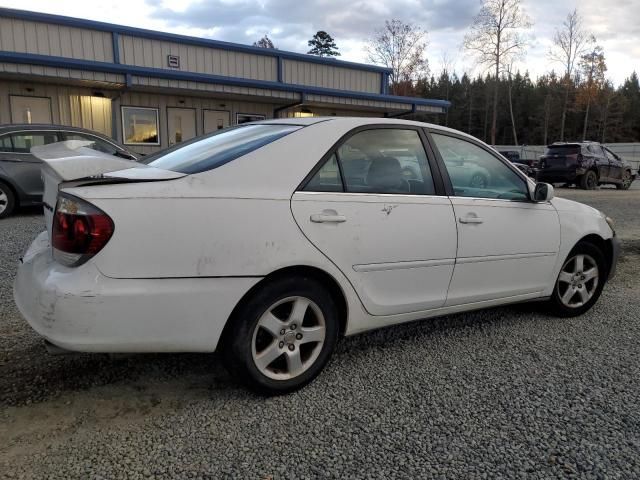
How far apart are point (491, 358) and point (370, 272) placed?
1.11 meters

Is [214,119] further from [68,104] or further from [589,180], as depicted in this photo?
[589,180]

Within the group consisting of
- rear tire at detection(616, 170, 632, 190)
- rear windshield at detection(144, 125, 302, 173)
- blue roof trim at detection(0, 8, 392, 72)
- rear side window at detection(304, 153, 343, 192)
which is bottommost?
rear tire at detection(616, 170, 632, 190)

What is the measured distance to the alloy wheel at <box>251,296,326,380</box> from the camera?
262 cm

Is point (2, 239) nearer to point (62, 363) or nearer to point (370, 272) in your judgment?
point (62, 363)

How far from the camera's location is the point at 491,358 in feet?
10.8

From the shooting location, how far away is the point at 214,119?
16672mm

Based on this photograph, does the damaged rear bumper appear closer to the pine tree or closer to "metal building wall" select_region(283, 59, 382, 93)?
"metal building wall" select_region(283, 59, 382, 93)

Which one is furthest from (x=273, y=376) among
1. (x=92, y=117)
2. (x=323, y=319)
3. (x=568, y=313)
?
(x=92, y=117)

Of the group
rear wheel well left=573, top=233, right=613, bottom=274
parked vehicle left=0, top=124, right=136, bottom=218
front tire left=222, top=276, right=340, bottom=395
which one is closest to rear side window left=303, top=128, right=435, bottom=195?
front tire left=222, top=276, right=340, bottom=395

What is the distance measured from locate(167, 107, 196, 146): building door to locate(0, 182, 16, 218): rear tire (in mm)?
7729

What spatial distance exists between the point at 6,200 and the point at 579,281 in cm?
860

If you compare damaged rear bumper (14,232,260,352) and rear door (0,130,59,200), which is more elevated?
rear door (0,130,59,200)

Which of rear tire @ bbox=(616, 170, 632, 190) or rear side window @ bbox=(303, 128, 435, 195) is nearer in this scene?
rear side window @ bbox=(303, 128, 435, 195)

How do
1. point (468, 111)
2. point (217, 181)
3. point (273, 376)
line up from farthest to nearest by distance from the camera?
point (468, 111) → point (273, 376) → point (217, 181)
